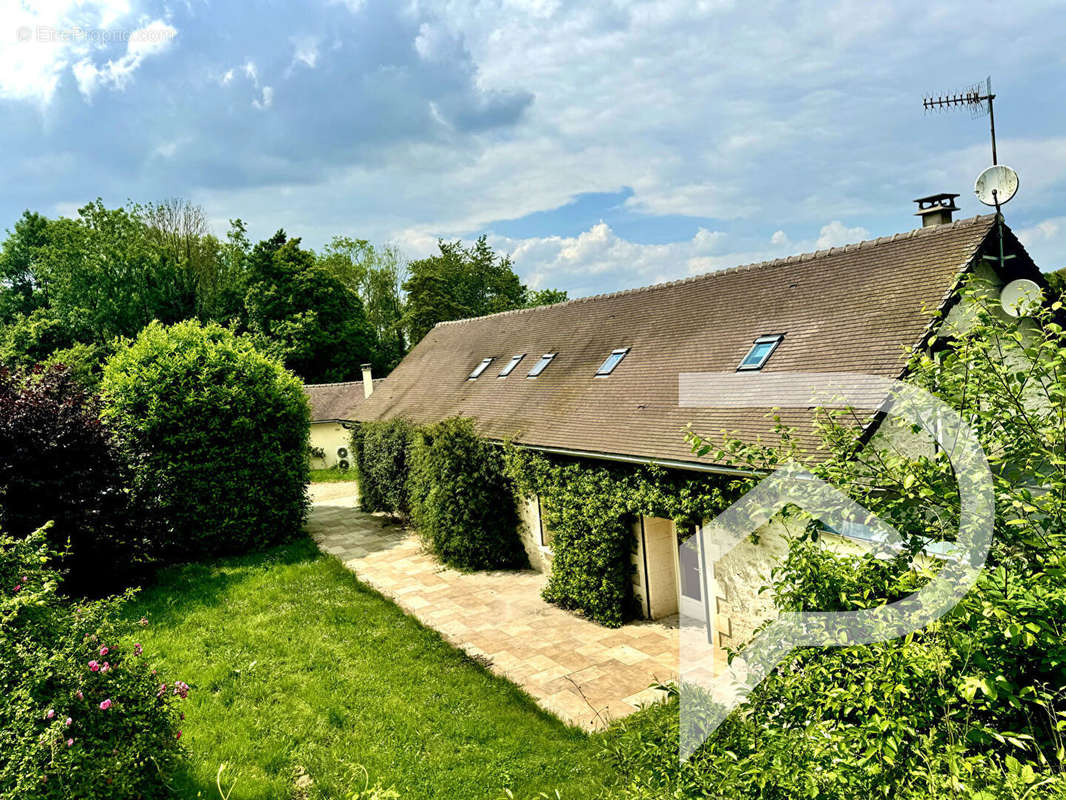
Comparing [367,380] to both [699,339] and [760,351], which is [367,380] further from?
[760,351]

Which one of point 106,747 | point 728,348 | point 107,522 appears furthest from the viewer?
point 107,522

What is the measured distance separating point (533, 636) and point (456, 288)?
38.8 metres

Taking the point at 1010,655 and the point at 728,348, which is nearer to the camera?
the point at 1010,655

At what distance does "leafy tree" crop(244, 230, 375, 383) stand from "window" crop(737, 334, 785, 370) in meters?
31.0

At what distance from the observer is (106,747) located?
185 inches

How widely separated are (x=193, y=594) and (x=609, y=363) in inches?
362

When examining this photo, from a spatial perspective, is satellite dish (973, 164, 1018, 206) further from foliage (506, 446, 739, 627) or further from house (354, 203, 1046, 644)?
foliage (506, 446, 739, 627)

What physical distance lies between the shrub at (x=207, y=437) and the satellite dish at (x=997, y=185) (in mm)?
14522

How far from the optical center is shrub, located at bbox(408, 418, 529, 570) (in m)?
13.4

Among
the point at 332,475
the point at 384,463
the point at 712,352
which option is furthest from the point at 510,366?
the point at 332,475

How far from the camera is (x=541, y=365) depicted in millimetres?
15625

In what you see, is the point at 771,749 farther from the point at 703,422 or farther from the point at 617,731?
the point at 703,422

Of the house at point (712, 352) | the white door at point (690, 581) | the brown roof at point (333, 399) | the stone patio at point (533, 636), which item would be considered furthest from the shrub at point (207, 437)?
the brown roof at point (333, 399)

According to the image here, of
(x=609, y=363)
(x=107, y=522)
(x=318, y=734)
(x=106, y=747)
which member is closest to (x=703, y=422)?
(x=609, y=363)
